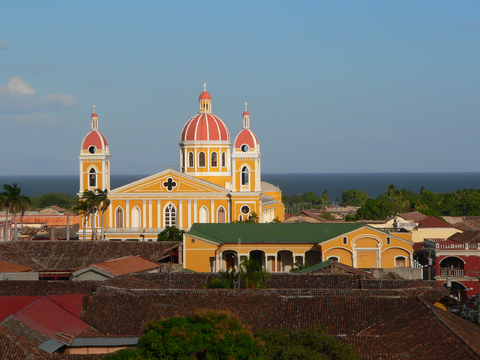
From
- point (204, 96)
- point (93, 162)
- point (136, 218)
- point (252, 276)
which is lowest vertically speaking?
point (252, 276)

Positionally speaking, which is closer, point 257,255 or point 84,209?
point 257,255

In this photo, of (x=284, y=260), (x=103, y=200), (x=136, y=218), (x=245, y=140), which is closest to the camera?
(x=284, y=260)

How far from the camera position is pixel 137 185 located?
6419 cm

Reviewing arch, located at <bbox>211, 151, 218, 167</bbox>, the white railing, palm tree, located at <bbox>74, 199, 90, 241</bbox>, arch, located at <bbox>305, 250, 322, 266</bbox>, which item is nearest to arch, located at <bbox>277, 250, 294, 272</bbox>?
arch, located at <bbox>305, 250, 322, 266</bbox>

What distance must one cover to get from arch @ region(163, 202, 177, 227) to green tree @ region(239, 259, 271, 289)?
29.0 metres

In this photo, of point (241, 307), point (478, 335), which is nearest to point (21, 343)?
point (241, 307)

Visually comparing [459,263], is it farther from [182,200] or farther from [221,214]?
[182,200]

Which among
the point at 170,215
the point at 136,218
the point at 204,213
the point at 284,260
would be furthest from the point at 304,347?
the point at 136,218

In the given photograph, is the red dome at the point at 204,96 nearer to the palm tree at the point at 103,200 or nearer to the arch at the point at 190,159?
the arch at the point at 190,159

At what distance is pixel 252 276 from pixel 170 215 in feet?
99.5

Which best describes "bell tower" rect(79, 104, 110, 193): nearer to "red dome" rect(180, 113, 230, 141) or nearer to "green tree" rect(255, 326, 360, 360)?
"red dome" rect(180, 113, 230, 141)

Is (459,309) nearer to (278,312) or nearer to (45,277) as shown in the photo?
(278,312)

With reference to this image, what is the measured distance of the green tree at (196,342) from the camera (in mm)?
18938

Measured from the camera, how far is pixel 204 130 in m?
67.4
